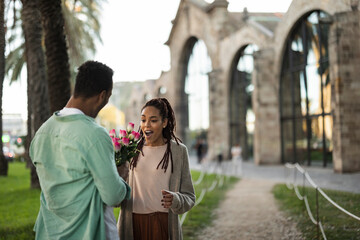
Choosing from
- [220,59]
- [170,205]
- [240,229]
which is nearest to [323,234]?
[240,229]

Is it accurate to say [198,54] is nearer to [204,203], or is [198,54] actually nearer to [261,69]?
[261,69]

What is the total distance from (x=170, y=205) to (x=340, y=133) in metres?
15.5

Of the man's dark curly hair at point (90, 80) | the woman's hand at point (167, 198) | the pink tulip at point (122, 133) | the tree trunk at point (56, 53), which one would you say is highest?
the tree trunk at point (56, 53)

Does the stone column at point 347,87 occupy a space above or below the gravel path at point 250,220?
above

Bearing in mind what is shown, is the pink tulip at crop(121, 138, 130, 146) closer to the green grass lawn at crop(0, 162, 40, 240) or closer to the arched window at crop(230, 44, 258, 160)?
the green grass lawn at crop(0, 162, 40, 240)

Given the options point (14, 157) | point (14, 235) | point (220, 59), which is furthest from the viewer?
point (14, 157)

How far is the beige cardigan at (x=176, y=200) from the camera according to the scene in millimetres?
3094

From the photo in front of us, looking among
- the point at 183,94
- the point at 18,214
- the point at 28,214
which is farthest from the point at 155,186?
the point at 183,94

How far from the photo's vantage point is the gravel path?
7.48 metres

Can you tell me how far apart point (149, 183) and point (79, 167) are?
96cm

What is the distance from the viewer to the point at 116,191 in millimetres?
2291

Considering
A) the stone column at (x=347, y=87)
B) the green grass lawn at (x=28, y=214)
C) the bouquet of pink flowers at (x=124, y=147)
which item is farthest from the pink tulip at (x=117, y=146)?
Result: the stone column at (x=347, y=87)

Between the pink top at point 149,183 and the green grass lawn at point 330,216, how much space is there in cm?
292

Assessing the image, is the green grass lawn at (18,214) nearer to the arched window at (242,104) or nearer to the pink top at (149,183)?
the pink top at (149,183)
